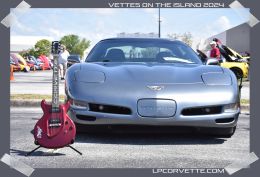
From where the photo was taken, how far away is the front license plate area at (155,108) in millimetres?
4711

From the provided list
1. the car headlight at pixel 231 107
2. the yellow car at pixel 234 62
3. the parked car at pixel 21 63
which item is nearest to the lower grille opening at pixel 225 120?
the car headlight at pixel 231 107

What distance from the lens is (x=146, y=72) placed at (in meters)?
5.16

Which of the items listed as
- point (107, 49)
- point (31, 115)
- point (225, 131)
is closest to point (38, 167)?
point (225, 131)

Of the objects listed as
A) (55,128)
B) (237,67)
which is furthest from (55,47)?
(237,67)

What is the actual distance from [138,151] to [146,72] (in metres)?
1.02

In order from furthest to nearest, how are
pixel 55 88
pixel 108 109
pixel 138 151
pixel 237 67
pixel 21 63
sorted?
1. pixel 21 63
2. pixel 237 67
3. pixel 108 109
4. pixel 138 151
5. pixel 55 88

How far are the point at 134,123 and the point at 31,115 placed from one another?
3415 millimetres

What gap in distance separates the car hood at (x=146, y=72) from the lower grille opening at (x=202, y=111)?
0.34 metres

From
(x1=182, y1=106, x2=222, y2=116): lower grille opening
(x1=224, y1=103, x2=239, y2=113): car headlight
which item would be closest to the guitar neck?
(x1=182, y1=106, x2=222, y2=116): lower grille opening

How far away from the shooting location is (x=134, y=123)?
Result: 473 centimetres

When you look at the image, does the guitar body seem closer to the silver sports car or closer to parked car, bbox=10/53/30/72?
the silver sports car

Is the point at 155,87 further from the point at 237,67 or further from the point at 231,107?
the point at 237,67

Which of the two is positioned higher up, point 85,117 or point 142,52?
point 142,52

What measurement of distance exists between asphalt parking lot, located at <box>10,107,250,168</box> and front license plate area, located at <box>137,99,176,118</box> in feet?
1.14
